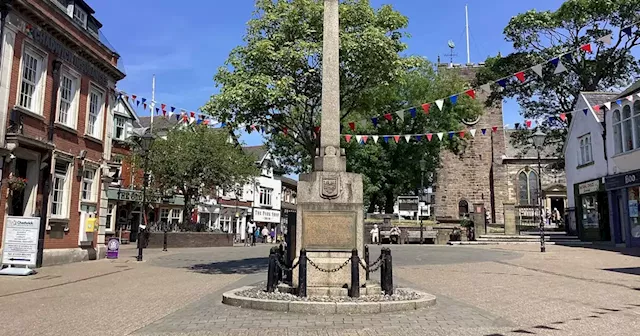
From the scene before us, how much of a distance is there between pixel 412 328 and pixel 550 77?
1164 inches

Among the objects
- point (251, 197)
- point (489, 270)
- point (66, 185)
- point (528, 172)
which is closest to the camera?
point (489, 270)

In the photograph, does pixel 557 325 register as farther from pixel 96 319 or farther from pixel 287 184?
pixel 287 184

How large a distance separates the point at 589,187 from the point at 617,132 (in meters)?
4.25

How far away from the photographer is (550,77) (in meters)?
31.8

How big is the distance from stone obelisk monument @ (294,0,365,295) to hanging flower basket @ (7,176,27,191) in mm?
9925

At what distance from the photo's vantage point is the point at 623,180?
2314 centimetres

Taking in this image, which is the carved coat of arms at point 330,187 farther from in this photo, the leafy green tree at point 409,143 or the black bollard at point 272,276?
the leafy green tree at point 409,143

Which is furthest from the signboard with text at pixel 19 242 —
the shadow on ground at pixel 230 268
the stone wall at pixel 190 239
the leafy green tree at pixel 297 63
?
the stone wall at pixel 190 239

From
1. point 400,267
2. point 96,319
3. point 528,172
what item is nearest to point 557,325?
point 96,319

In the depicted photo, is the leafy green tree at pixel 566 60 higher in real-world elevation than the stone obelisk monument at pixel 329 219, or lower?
higher

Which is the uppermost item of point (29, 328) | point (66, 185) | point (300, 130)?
point (300, 130)

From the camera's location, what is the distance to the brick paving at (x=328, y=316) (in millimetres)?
6762

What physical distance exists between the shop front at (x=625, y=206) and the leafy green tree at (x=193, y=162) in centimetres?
2178

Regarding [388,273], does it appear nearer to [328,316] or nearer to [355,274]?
[355,274]
